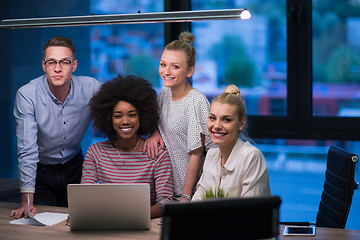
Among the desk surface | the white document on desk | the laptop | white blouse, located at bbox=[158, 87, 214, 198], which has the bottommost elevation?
the desk surface

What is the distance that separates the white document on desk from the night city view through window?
5.56 ft

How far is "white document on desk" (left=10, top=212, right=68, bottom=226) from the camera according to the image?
8.23ft

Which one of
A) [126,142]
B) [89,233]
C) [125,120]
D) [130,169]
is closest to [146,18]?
[125,120]

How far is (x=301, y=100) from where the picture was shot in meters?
4.06

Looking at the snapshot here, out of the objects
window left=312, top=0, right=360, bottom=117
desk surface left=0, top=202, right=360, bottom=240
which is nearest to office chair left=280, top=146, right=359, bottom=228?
desk surface left=0, top=202, right=360, bottom=240

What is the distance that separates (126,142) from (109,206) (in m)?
0.56

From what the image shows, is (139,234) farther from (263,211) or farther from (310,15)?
(310,15)

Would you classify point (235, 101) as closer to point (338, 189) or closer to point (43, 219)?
point (338, 189)

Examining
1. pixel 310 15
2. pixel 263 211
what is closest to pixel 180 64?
pixel 263 211

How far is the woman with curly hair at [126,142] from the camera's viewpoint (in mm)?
2723

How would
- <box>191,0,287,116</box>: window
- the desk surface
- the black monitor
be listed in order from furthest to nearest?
<box>191,0,287,116</box>: window < the desk surface < the black monitor

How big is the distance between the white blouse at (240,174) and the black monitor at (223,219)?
0.80 m

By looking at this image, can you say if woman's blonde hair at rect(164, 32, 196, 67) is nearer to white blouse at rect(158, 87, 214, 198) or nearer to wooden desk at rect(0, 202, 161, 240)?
white blouse at rect(158, 87, 214, 198)

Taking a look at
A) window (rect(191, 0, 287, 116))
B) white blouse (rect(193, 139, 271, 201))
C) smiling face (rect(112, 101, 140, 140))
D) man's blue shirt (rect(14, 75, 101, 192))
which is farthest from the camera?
window (rect(191, 0, 287, 116))
